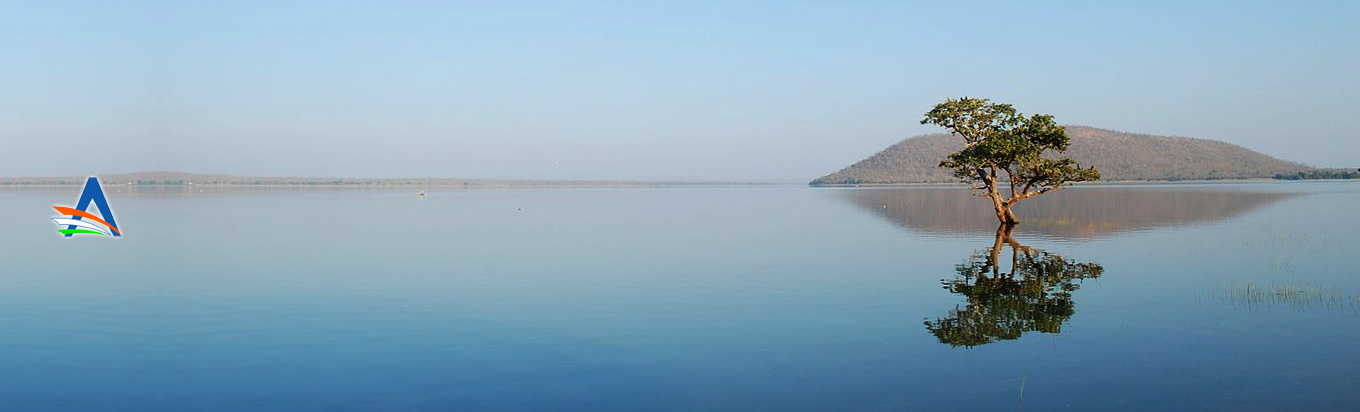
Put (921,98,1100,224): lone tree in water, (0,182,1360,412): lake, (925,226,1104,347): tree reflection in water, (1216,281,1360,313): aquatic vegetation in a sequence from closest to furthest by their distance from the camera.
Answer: (0,182,1360,412): lake → (925,226,1104,347): tree reflection in water → (1216,281,1360,313): aquatic vegetation → (921,98,1100,224): lone tree in water

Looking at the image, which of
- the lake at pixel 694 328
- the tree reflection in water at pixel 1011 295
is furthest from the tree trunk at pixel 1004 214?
the tree reflection in water at pixel 1011 295

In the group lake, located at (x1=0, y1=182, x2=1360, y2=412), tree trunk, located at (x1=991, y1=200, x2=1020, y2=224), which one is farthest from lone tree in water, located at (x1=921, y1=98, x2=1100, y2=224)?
lake, located at (x1=0, y1=182, x2=1360, y2=412)

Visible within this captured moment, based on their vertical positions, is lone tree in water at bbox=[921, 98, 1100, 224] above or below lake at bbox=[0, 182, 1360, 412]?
above

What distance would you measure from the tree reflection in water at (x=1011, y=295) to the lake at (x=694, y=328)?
14 cm

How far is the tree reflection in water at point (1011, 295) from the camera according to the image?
21969 millimetres

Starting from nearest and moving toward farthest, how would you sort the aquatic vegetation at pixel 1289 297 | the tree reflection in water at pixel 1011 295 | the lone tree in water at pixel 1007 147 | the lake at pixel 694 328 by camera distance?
the lake at pixel 694 328 → the tree reflection in water at pixel 1011 295 → the aquatic vegetation at pixel 1289 297 → the lone tree in water at pixel 1007 147

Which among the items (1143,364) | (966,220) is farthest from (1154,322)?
(966,220)

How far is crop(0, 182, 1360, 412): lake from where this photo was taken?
643 inches

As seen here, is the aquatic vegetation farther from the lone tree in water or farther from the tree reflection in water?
the lone tree in water

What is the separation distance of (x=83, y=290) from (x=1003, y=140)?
48166 mm

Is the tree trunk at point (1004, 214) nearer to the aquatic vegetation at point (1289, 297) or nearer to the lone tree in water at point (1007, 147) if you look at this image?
the lone tree in water at point (1007, 147)

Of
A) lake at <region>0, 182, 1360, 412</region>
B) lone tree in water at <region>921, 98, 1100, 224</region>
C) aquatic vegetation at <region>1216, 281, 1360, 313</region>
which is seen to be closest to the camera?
lake at <region>0, 182, 1360, 412</region>

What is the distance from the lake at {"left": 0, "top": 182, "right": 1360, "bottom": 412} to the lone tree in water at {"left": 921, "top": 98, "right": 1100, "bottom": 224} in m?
14.9

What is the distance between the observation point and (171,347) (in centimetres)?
2092
